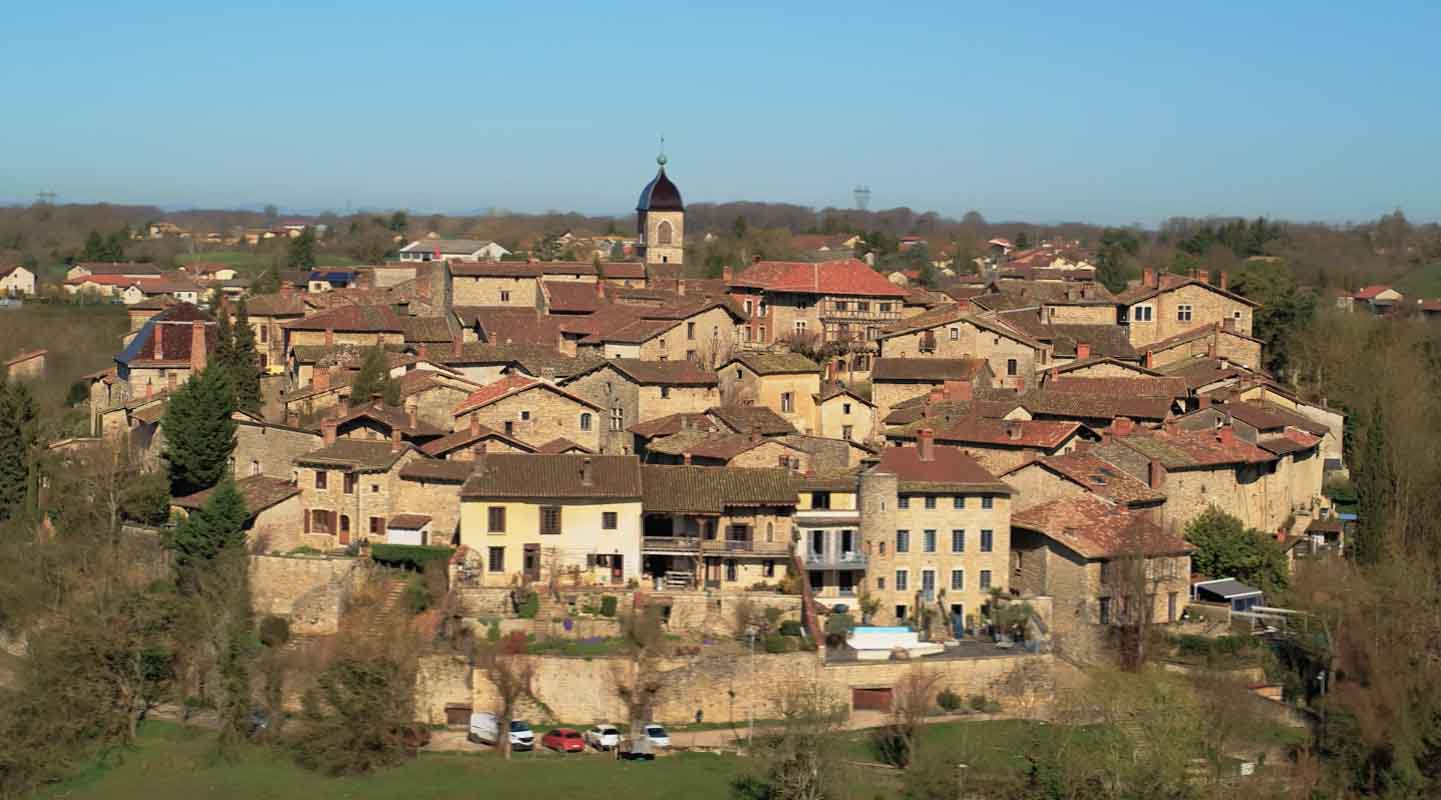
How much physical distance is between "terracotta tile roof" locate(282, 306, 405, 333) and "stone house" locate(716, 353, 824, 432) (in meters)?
11.0

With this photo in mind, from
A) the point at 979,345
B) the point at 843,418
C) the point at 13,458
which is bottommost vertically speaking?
the point at 13,458

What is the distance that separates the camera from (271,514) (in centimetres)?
4194

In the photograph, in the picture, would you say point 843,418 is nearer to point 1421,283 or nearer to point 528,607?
point 528,607

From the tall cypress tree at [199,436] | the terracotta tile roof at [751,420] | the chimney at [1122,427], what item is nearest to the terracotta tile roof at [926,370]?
the terracotta tile roof at [751,420]

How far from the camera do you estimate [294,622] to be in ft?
130

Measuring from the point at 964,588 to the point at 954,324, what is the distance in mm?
15040

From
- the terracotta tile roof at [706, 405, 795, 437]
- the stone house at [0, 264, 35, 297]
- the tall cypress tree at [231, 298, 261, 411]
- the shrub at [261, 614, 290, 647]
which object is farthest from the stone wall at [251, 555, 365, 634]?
the stone house at [0, 264, 35, 297]

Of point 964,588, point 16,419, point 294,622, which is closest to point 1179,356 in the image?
point 964,588

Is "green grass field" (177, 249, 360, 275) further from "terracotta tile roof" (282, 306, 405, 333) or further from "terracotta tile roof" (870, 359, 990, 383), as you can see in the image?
"terracotta tile roof" (870, 359, 990, 383)

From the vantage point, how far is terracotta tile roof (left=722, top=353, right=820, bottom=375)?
1999 inches

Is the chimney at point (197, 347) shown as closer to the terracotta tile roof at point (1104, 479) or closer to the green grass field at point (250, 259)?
the terracotta tile roof at point (1104, 479)

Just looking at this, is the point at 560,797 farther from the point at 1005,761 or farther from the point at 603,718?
the point at 1005,761

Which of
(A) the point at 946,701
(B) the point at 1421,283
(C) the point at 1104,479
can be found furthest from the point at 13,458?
(B) the point at 1421,283

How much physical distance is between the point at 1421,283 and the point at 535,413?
6795 cm
